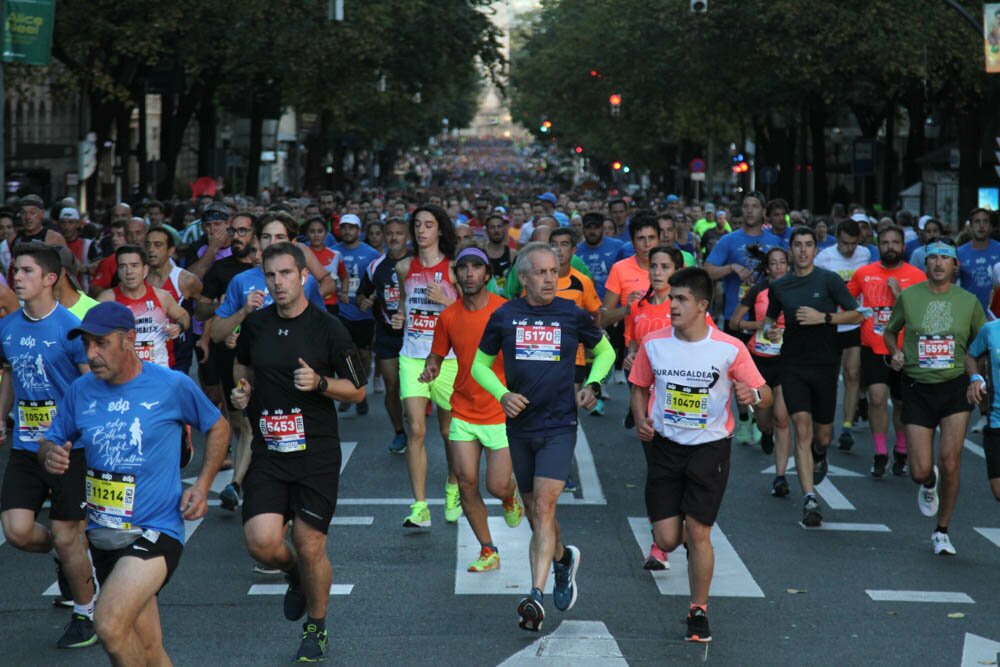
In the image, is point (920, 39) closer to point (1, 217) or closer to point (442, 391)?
point (1, 217)

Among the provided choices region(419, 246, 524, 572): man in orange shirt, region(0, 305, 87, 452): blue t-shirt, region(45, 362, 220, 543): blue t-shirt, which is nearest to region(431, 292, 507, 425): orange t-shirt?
region(419, 246, 524, 572): man in orange shirt

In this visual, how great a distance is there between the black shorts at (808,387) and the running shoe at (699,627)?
3.70m

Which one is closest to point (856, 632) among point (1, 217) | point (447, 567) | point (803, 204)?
point (447, 567)

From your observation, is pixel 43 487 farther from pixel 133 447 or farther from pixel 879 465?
pixel 879 465

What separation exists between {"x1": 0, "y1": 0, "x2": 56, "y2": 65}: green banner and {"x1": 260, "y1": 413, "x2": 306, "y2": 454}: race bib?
52.4 ft

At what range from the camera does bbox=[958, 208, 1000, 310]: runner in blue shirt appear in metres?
15.2

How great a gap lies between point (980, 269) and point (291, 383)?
933 centimetres

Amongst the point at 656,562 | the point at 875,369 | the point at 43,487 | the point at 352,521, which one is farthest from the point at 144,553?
the point at 875,369

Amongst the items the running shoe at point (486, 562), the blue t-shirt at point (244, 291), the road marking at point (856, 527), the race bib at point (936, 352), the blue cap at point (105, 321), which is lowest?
the road marking at point (856, 527)

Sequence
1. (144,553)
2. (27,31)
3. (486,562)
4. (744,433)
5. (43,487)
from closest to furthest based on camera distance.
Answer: (144,553) → (43,487) → (486,562) → (744,433) → (27,31)

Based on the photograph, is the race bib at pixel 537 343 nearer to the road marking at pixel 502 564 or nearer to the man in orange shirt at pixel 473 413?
the man in orange shirt at pixel 473 413

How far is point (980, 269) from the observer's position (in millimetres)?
15312

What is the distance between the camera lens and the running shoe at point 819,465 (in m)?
12.1

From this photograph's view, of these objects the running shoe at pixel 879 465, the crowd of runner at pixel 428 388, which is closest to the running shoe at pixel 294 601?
the crowd of runner at pixel 428 388
